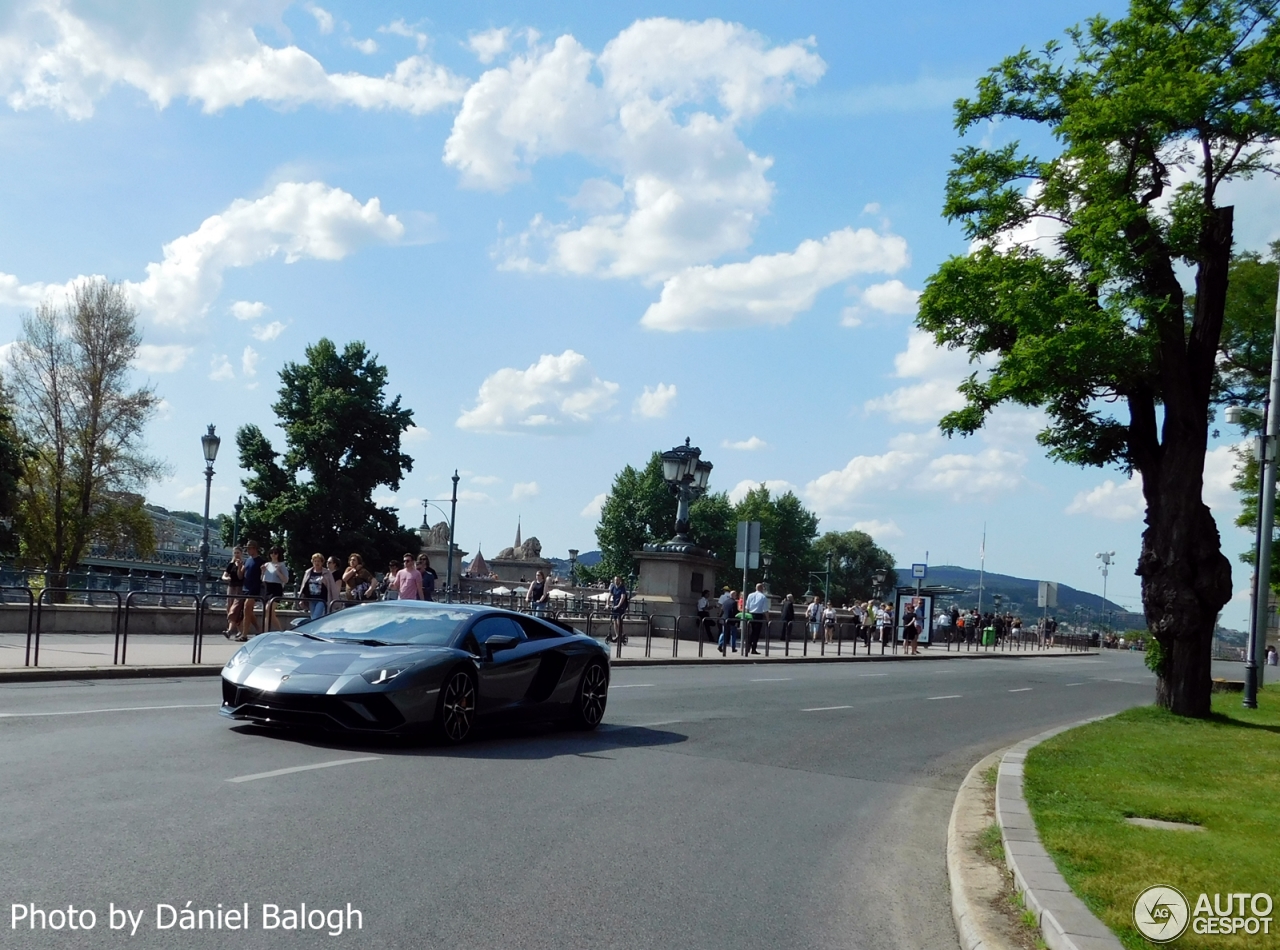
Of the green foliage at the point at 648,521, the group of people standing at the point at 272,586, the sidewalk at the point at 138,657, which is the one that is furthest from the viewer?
the green foliage at the point at 648,521

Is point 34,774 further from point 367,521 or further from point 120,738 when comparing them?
point 367,521

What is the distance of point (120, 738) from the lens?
10.1 metres

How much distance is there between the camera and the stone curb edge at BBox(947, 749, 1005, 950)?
568 centimetres

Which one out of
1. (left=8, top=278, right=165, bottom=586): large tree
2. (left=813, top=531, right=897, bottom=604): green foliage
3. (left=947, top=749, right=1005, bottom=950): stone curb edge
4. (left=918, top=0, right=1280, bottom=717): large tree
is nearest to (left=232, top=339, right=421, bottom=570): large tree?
(left=8, top=278, right=165, bottom=586): large tree

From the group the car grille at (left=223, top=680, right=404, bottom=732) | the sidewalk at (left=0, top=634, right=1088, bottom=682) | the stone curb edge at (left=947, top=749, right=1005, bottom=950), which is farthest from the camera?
the sidewalk at (left=0, top=634, right=1088, bottom=682)

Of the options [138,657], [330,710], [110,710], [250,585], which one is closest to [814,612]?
[250,585]

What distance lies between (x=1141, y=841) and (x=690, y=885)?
2991 millimetres

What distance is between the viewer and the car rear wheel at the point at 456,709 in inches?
428

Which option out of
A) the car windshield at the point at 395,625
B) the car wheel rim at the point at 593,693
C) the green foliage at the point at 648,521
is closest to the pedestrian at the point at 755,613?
the car wheel rim at the point at 593,693

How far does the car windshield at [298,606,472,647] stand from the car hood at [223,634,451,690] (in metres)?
0.26

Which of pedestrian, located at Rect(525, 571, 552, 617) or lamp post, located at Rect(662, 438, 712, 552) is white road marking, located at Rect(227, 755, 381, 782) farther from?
lamp post, located at Rect(662, 438, 712, 552)

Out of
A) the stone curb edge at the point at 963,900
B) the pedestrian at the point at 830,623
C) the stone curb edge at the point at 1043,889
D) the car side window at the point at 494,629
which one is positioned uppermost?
the car side window at the point at 494,629

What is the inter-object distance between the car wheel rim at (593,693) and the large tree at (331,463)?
49.1 metres

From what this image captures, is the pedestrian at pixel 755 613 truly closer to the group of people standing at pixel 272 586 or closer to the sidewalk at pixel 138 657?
the sidewalk at pixel 138 657
